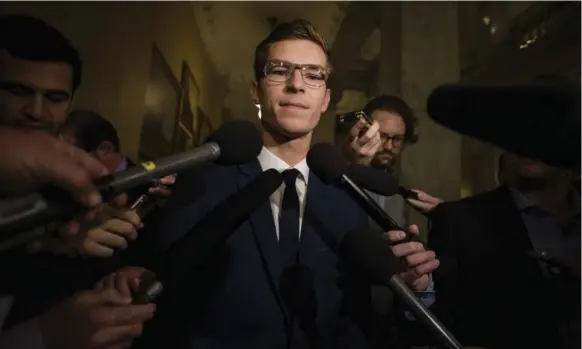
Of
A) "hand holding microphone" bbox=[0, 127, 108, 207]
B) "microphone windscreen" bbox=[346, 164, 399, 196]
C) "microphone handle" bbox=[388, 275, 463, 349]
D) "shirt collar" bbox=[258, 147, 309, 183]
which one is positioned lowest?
"microphone handle" bbox=[388, 275, 463, 349]

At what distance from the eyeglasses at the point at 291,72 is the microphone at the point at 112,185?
16cm

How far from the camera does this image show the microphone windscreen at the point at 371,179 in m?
0.54

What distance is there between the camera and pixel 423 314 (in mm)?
429

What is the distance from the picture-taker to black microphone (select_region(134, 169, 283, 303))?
0.55 metres

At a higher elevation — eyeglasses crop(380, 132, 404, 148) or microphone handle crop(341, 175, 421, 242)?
eyeglasses crop(380, 132, 404, 148)

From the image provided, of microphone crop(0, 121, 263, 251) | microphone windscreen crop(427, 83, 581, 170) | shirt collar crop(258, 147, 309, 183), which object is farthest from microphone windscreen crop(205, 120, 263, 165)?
microphone windscreen crop(427, 83, 581, 170)

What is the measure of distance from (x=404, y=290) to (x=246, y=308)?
21cm

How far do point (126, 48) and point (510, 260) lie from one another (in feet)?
2.68

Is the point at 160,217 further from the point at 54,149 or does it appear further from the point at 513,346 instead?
the point at 513,346

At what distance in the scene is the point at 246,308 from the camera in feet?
1.87

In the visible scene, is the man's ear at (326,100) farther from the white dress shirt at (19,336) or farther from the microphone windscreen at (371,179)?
the white dress shirt at (19,336)

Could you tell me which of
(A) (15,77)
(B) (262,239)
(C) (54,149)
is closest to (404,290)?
(B) (262,239)

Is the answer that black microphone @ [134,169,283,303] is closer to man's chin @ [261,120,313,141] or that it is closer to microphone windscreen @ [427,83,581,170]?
man's chin @ [261,120,313,141]

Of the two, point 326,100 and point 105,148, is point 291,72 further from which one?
point 105,148
